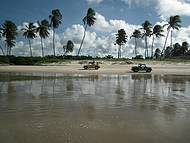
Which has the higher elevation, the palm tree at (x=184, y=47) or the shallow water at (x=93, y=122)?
the palm tree at (x=184, y=47)

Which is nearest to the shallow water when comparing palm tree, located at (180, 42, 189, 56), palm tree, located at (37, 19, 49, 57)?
palm tree, located at (37, 19, 49, 57)

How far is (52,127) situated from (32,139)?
1166 mm

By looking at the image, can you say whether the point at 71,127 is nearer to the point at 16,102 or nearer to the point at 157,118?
the point at 157,118

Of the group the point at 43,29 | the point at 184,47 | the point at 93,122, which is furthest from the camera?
the point at 184,47

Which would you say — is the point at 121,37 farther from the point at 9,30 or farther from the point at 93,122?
the point at 93,122

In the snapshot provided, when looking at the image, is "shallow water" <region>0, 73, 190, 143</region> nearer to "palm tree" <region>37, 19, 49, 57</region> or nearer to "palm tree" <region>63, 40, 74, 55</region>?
"palm tree" <region>37, 19, 49, 57</region>

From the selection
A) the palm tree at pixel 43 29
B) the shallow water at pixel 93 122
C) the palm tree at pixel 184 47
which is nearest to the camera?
the shallow water at pixel 93 122

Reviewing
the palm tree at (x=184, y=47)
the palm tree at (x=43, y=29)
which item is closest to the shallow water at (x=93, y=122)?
the palm tree at (x=43, y=29)

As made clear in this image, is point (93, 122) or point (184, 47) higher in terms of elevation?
point (184, 47)

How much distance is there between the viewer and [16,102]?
11.6 m

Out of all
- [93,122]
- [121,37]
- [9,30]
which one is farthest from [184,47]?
[93,122]

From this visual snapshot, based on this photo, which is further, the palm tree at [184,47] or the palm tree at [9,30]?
the palm tree at [184,47]

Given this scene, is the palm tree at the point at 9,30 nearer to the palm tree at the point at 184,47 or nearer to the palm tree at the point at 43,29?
the palm tree at the point at 43,29

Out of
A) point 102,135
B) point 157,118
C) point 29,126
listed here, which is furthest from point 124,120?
point 29,126
